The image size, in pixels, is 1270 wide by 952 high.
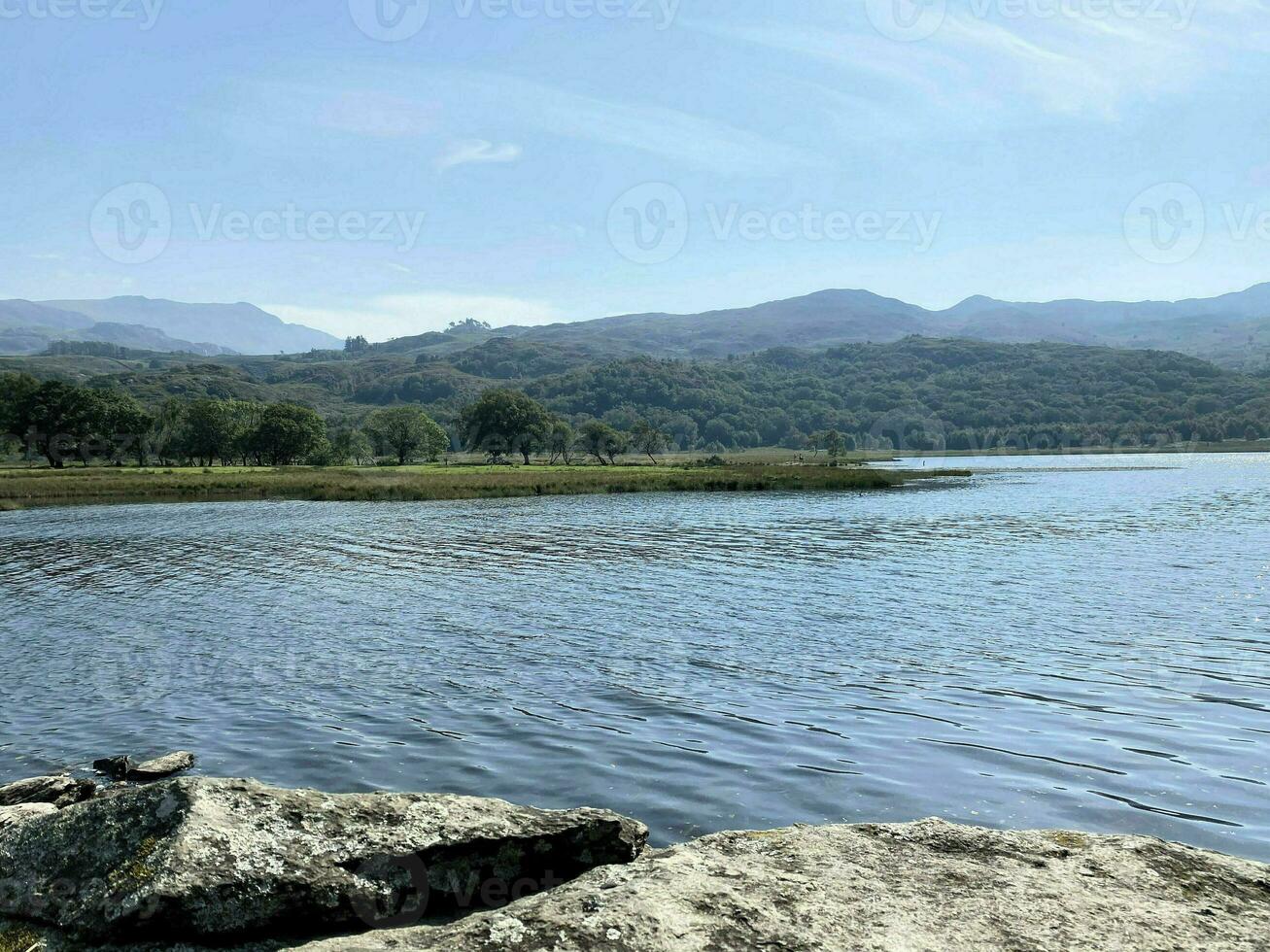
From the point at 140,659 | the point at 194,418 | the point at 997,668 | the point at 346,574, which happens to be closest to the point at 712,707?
the point at 997,668

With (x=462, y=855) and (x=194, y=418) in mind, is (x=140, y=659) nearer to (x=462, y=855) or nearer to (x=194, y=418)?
(x=462, y=855)

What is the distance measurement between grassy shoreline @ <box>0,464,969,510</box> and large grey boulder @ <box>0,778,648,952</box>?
268 feet

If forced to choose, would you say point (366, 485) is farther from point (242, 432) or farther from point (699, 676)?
point (699, 676)

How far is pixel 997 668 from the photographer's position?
59.1ft

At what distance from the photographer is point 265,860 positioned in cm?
652

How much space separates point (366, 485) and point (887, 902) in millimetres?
93070

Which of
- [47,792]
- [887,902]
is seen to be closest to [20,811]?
[47,792]

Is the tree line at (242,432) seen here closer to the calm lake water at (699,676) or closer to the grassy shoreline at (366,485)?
the grassy shoreline at (366,485)

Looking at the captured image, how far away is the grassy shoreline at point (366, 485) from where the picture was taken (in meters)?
86.2

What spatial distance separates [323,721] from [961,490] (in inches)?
3380

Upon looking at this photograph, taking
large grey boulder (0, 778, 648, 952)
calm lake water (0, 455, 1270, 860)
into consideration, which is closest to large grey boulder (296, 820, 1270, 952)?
large grey boulder (0, 778, 648, 952)

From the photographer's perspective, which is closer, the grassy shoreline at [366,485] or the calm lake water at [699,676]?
the calm lake water at [699,676]

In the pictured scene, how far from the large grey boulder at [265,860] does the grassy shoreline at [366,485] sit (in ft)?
268

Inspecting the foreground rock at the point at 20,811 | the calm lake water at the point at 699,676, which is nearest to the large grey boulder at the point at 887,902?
the calm lake water at the point at 699,676
